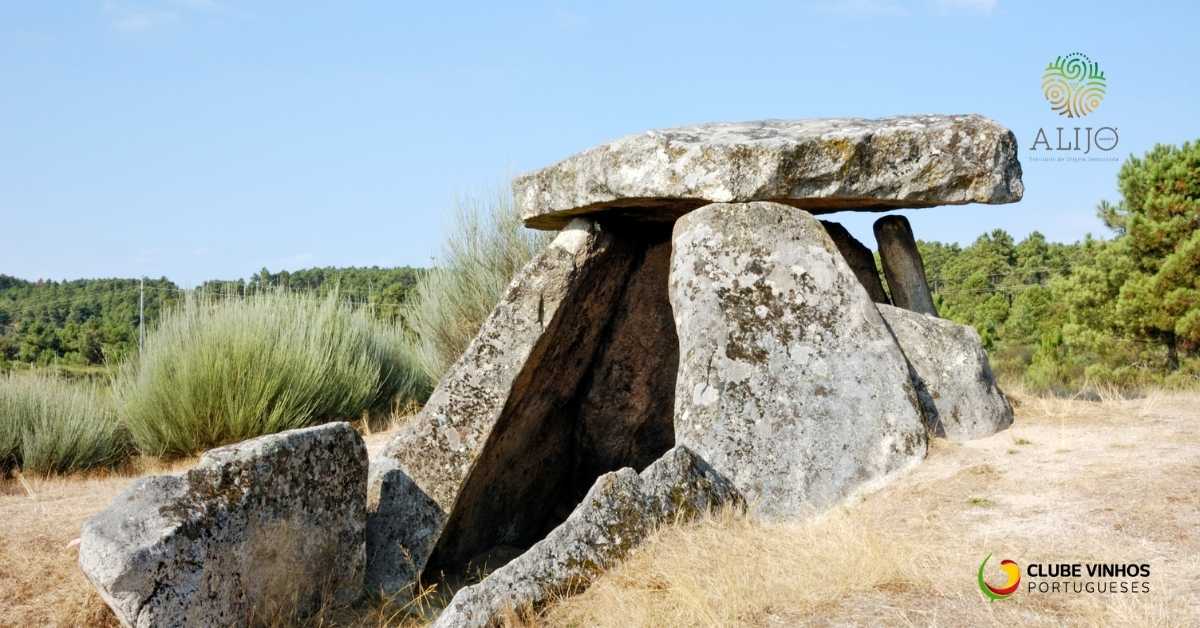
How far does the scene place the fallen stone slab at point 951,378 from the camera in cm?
579

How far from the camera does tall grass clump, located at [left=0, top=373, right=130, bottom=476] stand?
943 centimetres

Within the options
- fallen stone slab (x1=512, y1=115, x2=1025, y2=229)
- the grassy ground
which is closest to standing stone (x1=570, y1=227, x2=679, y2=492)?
fallen stone slab (x1=512, y1=115, x2=1025, y2=229)

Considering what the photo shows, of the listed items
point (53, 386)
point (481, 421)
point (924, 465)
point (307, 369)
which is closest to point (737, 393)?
point (924, 465)

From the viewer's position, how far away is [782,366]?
215 inches

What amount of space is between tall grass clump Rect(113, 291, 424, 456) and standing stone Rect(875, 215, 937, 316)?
5682mm

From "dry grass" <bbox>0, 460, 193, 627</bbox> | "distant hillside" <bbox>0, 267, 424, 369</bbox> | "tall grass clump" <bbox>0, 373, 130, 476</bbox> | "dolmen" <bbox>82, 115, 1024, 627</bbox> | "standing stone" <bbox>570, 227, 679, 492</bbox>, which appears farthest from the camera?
"distant hillside" <bbox>0, 267, 424, 369</bbox>

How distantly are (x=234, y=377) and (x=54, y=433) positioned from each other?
1.72 meters

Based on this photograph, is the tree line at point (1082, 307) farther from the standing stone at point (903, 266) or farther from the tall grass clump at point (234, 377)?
the standing stone at point (903, 266)

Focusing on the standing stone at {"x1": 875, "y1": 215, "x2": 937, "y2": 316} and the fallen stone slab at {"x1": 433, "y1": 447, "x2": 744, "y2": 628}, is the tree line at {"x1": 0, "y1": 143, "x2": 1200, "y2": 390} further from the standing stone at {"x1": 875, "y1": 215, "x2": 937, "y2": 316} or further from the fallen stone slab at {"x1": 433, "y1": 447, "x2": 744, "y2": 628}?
the fallen stone slab at {"x1": 433, "y1": 447, "x2": 744, "y2": 628}

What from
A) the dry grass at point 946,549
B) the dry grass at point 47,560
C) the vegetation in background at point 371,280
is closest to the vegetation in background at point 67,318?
the vegetation in background at point 371,280

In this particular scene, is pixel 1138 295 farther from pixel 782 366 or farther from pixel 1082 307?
pixel 782 366

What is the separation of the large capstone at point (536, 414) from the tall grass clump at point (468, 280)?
535cm

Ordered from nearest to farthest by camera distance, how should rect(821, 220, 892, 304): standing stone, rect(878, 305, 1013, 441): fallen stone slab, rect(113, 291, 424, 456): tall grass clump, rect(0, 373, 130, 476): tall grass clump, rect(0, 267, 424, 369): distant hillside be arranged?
rect(878, 305, 1013, 441): fallen stone slab, rect(821, 220, 892, 304): standing stone, rect(0, 373, 130, 476): tall grass clump, rect(113, 291, 424, 456): tall grass clump, rect(0, 267, 424, 369): distant hillside

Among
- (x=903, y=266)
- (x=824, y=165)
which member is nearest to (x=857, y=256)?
(x=903, y=266)
